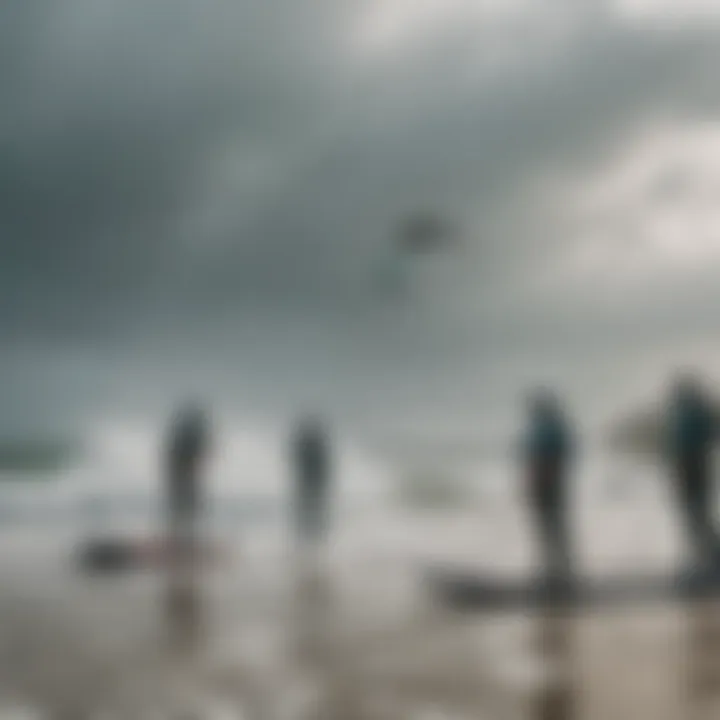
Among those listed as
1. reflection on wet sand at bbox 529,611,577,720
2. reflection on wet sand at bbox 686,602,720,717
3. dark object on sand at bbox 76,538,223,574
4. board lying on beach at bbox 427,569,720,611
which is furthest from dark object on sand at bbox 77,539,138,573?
reflection on wet sand at bbox 686,602,720,717

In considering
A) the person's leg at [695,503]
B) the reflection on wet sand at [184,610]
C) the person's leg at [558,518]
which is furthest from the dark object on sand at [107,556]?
the person's leg at [695,503]

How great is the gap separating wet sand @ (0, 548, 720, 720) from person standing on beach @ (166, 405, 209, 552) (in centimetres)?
991

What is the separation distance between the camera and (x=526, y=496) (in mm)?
14648

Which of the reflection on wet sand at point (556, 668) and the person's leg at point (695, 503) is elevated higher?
the person's leg at point (695, 503)

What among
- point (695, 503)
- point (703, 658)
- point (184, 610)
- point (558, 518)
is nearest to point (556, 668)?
point (703, 658)

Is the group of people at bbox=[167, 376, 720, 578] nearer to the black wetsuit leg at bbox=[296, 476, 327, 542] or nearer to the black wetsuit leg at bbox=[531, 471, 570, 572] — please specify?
the black wetsuit leg at bbox=[531, 471, 570, 572]

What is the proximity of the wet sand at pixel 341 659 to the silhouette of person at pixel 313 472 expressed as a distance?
466 inches

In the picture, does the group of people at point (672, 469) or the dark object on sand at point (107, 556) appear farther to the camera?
the dark object on sand at point (107, 556)

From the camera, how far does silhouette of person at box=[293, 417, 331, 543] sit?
2398 cm

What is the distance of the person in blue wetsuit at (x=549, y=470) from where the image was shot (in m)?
13.9

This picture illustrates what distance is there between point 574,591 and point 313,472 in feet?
44.0

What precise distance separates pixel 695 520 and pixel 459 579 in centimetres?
327

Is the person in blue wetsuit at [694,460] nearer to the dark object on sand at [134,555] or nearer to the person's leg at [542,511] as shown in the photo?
the person's leg at [542,511]

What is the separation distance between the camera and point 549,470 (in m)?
14.0
